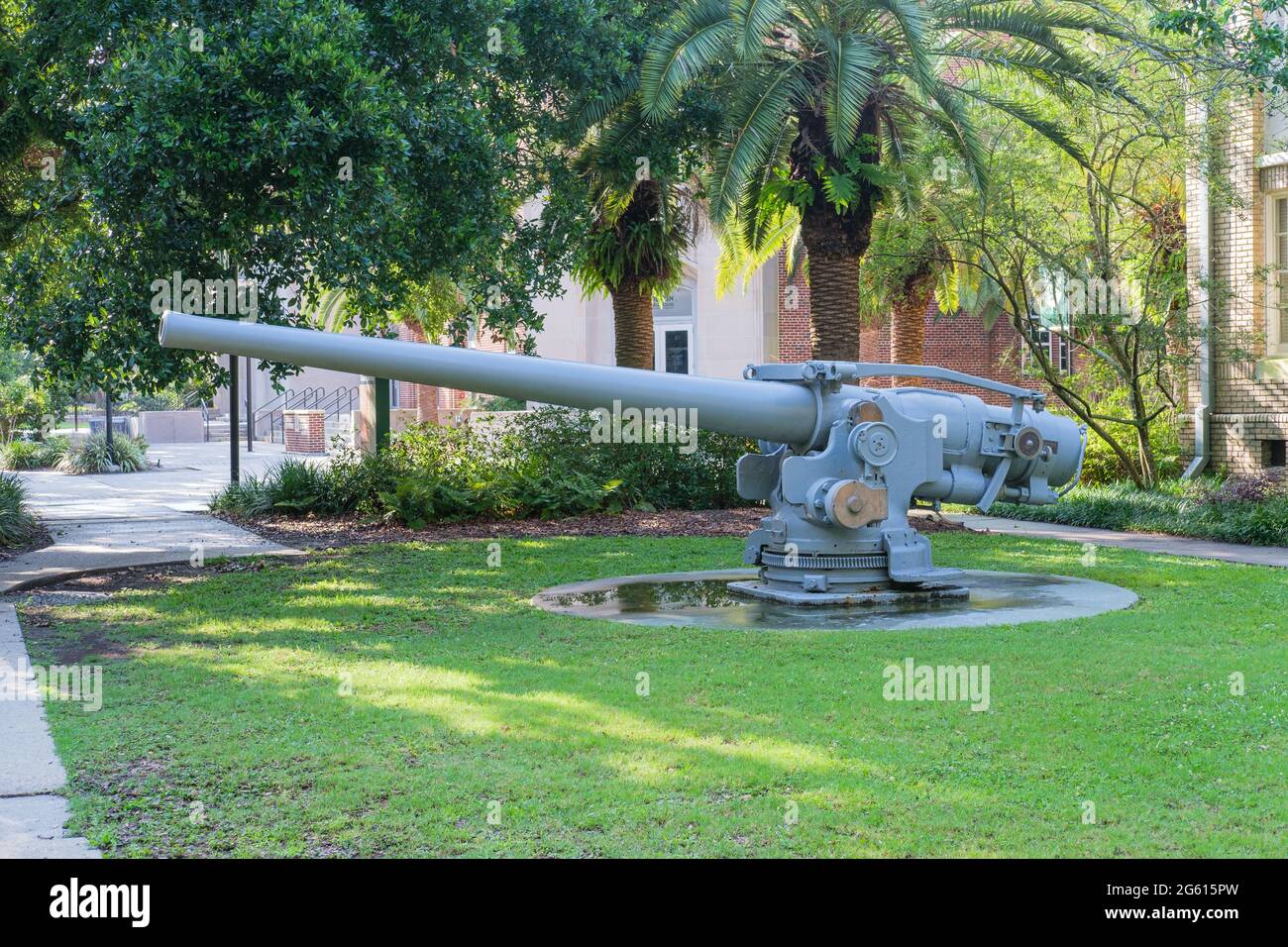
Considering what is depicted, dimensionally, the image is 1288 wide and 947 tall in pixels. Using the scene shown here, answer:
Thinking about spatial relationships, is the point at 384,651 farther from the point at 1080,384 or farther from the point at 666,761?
the point at 1080,384

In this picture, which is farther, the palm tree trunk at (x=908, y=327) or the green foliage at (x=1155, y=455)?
the palm tree trunk at (x=908, y=327)

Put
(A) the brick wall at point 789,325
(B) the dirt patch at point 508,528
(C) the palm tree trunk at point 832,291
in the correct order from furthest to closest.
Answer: (A) the brick wall at point 789,325, (C) the palm tree trunk at point 832,291, (B) the dirt patch at point 508,528

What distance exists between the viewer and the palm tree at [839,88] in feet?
46.7

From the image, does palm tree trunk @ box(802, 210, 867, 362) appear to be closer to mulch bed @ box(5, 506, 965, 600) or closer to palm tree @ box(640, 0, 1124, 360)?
palm tree @ box(640, 0, 1124, 360)

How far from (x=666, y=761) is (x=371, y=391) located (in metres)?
16.7

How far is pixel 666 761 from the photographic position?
590cm

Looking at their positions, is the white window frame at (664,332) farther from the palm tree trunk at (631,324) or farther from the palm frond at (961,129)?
the palm frond at (961,129)

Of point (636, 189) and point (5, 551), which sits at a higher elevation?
point (636, 189)

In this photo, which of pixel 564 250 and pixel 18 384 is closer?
pixel 564 250

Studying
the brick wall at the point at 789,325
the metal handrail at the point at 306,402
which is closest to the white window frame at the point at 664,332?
the brick wall at the point at 789,325

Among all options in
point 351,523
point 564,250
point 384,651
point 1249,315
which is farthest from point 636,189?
point 384,651

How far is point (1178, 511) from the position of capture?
17359mm

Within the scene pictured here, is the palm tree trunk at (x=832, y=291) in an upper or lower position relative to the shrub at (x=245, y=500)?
upper

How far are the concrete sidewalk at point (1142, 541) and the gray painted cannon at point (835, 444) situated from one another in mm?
4284
